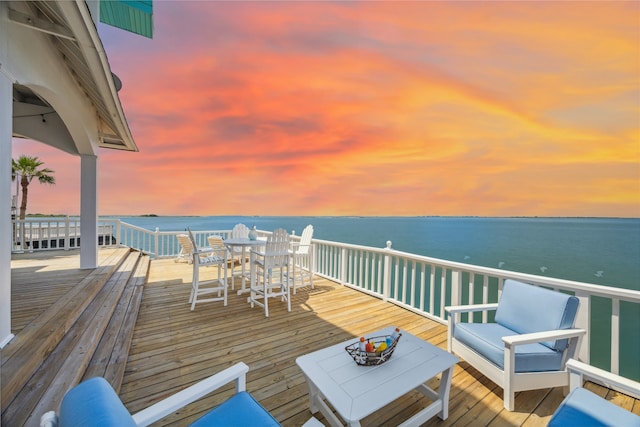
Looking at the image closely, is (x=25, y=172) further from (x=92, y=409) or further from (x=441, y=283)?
(x=441, y=283)

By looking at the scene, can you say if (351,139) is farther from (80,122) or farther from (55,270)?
(55,270)

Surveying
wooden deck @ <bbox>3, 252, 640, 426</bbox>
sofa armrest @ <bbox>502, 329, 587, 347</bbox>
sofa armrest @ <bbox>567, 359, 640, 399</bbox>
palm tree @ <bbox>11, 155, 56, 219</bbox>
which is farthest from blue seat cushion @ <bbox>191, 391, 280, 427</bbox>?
palm tree @ <bbox>11, 155, 56, 219</bbox>

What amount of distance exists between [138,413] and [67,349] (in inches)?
77.5

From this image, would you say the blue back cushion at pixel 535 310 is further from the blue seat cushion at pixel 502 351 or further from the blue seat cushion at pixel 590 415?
the blue seat cushion at pixel 590 415

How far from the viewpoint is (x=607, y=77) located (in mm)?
4977

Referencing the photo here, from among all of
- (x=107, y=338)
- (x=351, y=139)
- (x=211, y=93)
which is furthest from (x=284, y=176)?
(x=107, y=338)

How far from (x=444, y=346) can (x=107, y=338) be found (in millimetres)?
3951

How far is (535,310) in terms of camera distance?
2.36 meters

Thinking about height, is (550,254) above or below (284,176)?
below

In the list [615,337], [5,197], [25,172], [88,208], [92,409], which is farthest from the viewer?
[25,172]

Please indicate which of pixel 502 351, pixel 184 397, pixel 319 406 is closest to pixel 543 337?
pixel 502 351

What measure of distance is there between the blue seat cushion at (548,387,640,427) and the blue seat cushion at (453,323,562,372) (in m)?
0.55

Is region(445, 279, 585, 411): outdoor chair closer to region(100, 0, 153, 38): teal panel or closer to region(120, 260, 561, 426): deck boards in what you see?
region(120, 260, 561, 426): deck boards

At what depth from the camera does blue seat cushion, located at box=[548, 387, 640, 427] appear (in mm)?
1361
